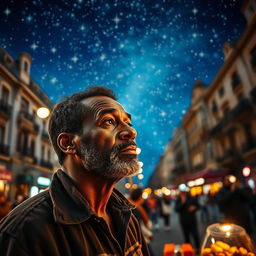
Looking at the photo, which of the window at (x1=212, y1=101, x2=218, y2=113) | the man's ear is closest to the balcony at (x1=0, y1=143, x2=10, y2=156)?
the man's ear

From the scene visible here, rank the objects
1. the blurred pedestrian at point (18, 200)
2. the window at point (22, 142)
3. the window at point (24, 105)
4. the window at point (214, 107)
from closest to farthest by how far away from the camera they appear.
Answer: the blurred pedestrian at point (18, 200) < the window at point (22, 142) < the window at point (24, 105) < the window at point (214, 107)

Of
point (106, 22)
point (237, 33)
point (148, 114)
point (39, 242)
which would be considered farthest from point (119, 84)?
point (39, 242)

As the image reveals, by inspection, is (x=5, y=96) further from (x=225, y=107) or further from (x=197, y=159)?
(x=197, y=159)

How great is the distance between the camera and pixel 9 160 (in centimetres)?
1298

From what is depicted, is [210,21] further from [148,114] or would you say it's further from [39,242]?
[39,242]

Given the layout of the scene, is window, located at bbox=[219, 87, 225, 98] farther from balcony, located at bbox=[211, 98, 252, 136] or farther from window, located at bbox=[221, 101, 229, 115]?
balcony, located at bbox=[211, 98, 252, 136]

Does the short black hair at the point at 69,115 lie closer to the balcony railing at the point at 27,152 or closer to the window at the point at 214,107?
the balcony railing at the point at 27,152

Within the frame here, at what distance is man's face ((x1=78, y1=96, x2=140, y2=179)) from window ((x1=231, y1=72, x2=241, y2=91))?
1869cm

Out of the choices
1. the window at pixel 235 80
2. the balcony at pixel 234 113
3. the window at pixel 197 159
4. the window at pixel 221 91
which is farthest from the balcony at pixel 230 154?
the window at pixel 197 159

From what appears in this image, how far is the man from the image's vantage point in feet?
2.63

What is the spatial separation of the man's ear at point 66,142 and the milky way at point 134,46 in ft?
3.72

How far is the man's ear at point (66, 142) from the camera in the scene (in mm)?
1173

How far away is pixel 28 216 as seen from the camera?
827 millimetres

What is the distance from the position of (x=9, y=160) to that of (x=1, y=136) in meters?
1.72
